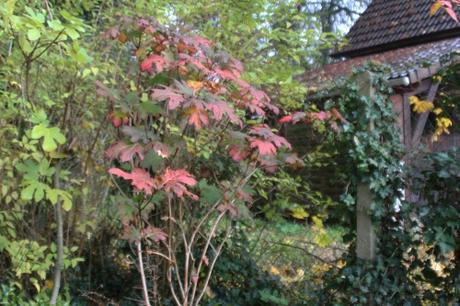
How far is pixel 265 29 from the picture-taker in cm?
474

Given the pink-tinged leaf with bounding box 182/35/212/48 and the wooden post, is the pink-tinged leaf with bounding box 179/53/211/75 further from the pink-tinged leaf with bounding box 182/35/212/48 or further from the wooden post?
the wooden post

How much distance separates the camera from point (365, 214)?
3639 millimetres

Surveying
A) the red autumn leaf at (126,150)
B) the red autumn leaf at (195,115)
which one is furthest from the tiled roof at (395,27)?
the red autumn leaf at (126,150)

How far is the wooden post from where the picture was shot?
11.9 ft

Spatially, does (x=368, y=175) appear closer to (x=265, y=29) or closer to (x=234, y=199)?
(x=234, y=199)

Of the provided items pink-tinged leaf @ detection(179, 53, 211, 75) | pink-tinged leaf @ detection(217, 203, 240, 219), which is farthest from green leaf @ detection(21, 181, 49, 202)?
pink-tinged leaf @ detection(179, 53, 211, 75)

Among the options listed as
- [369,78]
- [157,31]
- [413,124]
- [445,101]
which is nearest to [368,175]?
[369,78]

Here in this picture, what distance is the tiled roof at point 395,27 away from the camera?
42.3 feet

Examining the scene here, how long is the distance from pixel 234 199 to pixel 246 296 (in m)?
1.31

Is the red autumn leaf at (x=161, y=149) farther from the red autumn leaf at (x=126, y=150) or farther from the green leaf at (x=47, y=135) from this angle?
the green leaf at (x=47, y=135)

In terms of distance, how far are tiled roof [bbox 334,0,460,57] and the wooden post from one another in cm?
981

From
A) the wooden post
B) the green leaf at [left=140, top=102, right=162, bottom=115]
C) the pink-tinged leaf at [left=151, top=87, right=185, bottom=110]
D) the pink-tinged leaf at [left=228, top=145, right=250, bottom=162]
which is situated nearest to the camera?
the pink-tinged leaf at [left=151, top=87, right=185, bottom=110]

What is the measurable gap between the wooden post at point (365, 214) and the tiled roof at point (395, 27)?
9810mm

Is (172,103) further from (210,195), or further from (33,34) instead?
(210,195)
